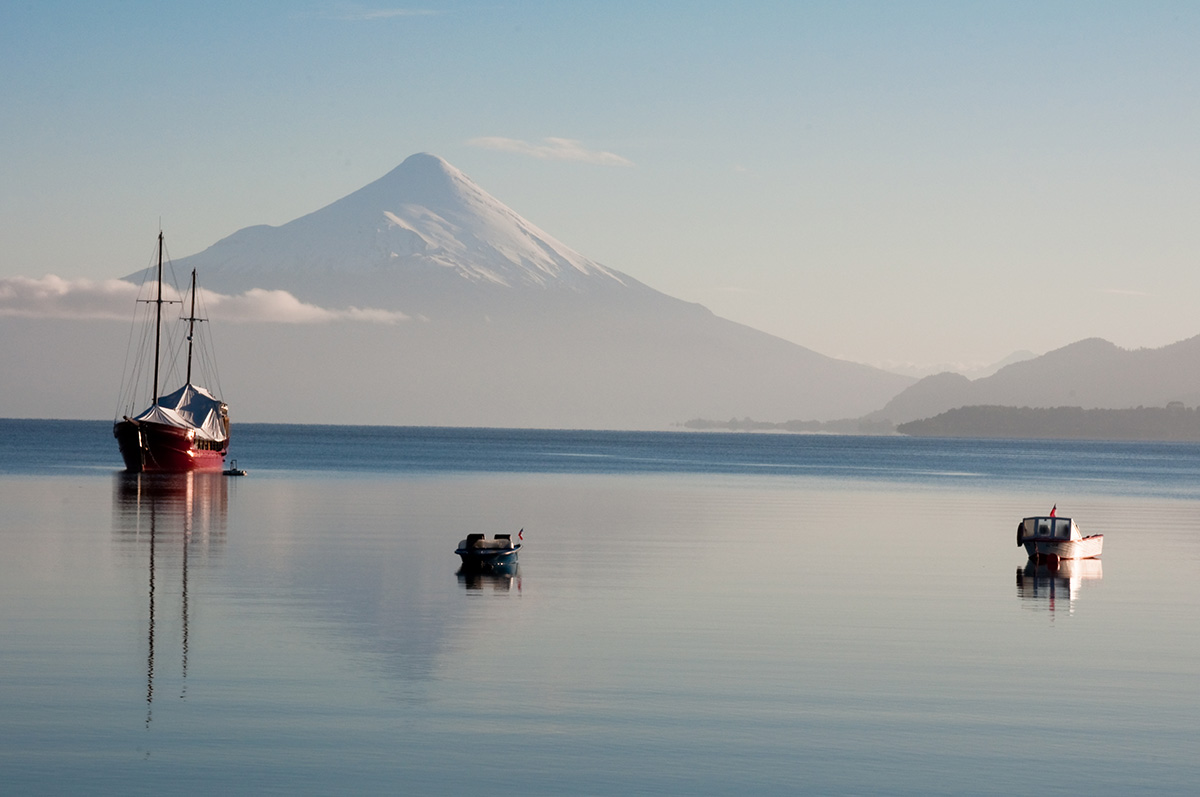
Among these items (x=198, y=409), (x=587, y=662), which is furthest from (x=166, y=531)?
(x=198, y=409)

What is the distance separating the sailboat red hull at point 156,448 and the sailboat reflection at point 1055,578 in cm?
7628

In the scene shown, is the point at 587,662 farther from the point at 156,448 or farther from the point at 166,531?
the point at 156,448

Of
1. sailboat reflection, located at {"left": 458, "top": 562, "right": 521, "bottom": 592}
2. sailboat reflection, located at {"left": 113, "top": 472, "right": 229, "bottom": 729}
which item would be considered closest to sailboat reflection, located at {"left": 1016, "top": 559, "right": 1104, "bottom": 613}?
sailboat reflection, located at {"left": 458, "top": 562, "right": 521, "bottom": 592}

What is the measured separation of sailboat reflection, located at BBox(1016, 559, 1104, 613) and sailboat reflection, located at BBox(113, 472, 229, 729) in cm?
2185

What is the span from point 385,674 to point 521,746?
569 centimetres

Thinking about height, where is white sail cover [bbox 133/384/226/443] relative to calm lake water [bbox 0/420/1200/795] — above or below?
above

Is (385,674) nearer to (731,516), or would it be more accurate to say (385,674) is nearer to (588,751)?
(588,751)

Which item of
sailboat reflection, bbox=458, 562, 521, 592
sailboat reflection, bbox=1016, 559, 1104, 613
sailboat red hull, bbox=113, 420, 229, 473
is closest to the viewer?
sailboat reflection, bbox=458, 562, 521, 592

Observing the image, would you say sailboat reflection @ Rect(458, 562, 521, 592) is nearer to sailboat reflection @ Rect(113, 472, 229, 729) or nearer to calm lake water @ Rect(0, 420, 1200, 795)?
calm lake water @ Rect(0, 420, 1200, 795)

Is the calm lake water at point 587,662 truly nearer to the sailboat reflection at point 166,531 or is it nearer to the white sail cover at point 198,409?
the sailboat reflection at point 166,531

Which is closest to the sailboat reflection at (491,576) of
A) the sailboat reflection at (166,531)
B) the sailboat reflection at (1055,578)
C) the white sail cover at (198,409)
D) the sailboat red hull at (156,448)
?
the sailboat reflection at (166,531)

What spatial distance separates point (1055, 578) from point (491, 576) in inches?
701

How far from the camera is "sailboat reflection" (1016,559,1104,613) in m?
38.3

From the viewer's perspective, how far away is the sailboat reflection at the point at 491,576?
3822 cm
